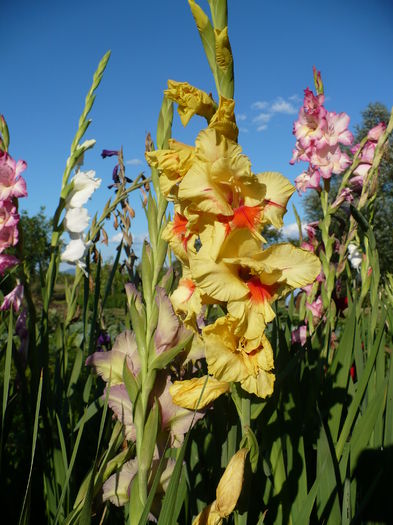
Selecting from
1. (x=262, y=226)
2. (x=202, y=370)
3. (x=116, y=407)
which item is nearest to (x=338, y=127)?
(x=202, y=370)

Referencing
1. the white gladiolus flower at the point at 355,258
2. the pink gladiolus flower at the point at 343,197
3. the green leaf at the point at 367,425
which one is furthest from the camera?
the white gladiolus flower at the point at 355,258

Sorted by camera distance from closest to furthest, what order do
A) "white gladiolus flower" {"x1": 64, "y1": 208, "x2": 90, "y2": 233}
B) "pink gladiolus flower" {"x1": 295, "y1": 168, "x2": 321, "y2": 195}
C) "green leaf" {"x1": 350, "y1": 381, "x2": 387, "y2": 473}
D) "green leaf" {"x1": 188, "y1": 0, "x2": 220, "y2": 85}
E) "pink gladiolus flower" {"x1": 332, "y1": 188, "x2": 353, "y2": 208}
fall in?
"green leaf" {"x1": 188, "y1": 0, "x2": 220, "y2": 85}
"green leaf" {"x1": 350, "y1": 381, "x2": 387, "y2": 473}
"white gladiolus flower" {"x1": 64, "y1": 208, "x2": 90, "y2": 233}
"pink gladiolus flower" {"x1": 332, "y1": 188, "x2": 353, "y2": 208}
"pink gladiolus flower" {"x1": 295, "y1": 168, "x2": 321, "y2": 195}

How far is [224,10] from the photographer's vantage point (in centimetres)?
76

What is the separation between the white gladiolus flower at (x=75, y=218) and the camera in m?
1.55

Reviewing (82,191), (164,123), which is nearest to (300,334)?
(82,191)

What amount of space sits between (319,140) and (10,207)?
5.63ft

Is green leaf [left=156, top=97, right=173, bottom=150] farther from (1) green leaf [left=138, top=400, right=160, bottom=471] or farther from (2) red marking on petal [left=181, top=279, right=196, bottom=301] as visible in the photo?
(1) green leaf [left=138, top=400, right=160, bottom=471]

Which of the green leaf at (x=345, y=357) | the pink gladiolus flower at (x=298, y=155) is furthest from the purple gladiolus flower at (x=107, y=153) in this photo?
the green leaf at (x=345, y=357)

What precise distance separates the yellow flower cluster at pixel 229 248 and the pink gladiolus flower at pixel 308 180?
1.64 meters

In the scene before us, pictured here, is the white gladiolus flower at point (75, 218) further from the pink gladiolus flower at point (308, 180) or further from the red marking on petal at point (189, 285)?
the pink gladiolus flower at point (308, 180)

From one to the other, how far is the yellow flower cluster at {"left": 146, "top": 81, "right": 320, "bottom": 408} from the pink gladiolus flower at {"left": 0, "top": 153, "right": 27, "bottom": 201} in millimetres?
722

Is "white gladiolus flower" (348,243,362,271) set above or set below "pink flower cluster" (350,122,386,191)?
below

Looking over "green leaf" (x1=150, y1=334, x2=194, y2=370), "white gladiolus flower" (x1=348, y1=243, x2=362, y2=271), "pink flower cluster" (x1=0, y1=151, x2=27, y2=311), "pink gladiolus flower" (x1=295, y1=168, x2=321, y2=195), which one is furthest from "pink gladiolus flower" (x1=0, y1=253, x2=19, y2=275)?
"white gladiolus flower" (x1=348, y1=243, x2=362, y2=271)

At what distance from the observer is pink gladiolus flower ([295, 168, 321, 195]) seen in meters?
2.34
